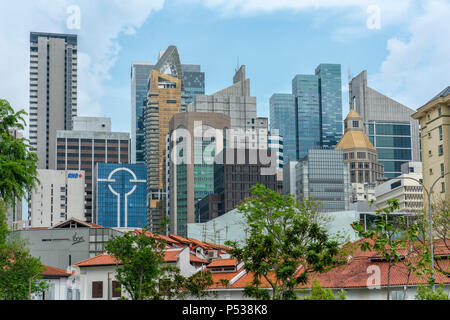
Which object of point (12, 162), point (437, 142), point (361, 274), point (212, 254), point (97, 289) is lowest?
point (97, 289)

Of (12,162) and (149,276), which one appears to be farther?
(149,276)

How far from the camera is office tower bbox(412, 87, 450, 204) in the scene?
507ft

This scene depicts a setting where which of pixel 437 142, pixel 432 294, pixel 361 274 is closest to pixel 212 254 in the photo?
pixel 361 274

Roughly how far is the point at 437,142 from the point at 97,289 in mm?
97016

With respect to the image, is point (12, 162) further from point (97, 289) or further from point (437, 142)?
point (437, 142)

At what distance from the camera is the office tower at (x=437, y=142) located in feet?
507

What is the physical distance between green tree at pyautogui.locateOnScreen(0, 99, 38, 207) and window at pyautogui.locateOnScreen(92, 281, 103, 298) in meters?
45.4

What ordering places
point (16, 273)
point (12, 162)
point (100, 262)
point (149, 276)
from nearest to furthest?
point (12, 162), point (149, 276), point (16, 273), point (100, 262)

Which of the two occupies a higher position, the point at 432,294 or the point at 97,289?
the point at 432,294

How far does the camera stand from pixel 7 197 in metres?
40.1

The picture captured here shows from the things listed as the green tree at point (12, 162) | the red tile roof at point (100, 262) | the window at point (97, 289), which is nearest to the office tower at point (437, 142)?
the red tile roof at point (100, 262)

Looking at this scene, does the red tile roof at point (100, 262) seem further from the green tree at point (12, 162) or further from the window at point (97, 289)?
the green tree at point (12, 162)

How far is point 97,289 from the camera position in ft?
284
